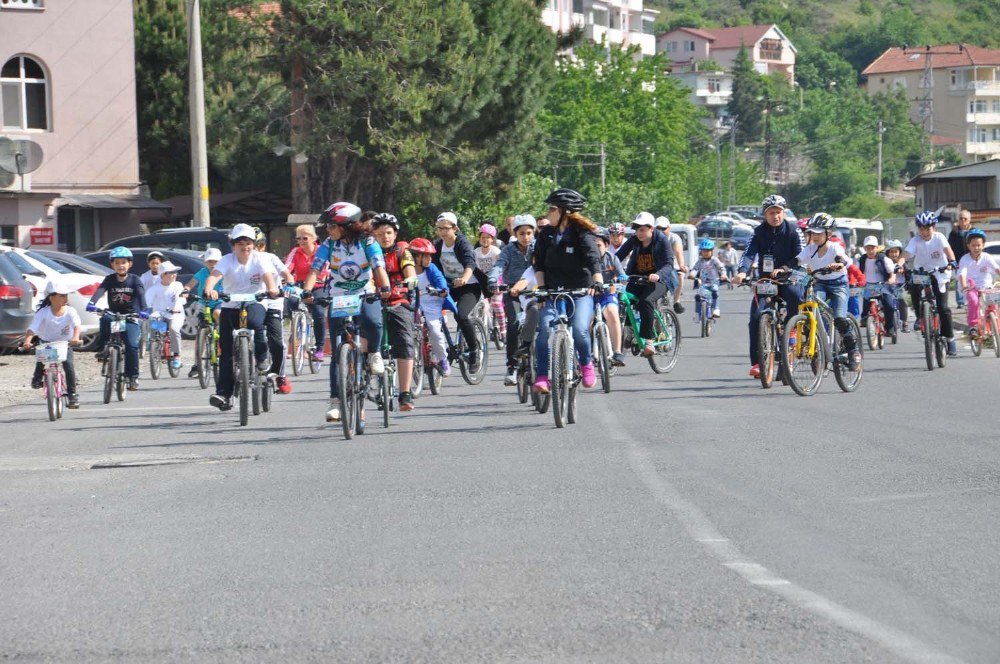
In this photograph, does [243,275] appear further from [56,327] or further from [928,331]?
[928,331]

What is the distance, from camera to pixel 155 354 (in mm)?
20828

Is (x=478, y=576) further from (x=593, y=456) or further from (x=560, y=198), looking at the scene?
(x=560, y=198)

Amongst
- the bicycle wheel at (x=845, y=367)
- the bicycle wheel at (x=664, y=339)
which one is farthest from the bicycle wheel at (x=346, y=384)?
the bicycle wheel at (x=664, y=339)

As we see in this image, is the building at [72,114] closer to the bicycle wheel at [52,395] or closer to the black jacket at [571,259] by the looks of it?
the bicycle wheel at [52,395]

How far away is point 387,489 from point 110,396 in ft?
28.8

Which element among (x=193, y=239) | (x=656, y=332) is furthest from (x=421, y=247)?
(x=193, y=239)

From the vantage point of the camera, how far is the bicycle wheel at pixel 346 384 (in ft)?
41.7

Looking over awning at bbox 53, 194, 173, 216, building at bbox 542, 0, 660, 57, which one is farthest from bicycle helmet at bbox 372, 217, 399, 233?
building at bbox 542, 0, 660, 57

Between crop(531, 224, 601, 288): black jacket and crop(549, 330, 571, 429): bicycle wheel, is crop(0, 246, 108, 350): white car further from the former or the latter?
crop(549, 330, 571, 429): bicycle wheel

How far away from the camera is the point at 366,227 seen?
13438 millimetres

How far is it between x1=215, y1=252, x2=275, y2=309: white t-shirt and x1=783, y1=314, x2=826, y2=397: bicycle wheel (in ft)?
15.7

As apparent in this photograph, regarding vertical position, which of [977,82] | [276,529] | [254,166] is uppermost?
[977,82]

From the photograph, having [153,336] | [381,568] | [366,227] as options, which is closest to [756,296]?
[366,227]

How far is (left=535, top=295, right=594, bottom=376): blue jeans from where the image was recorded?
13234mm
